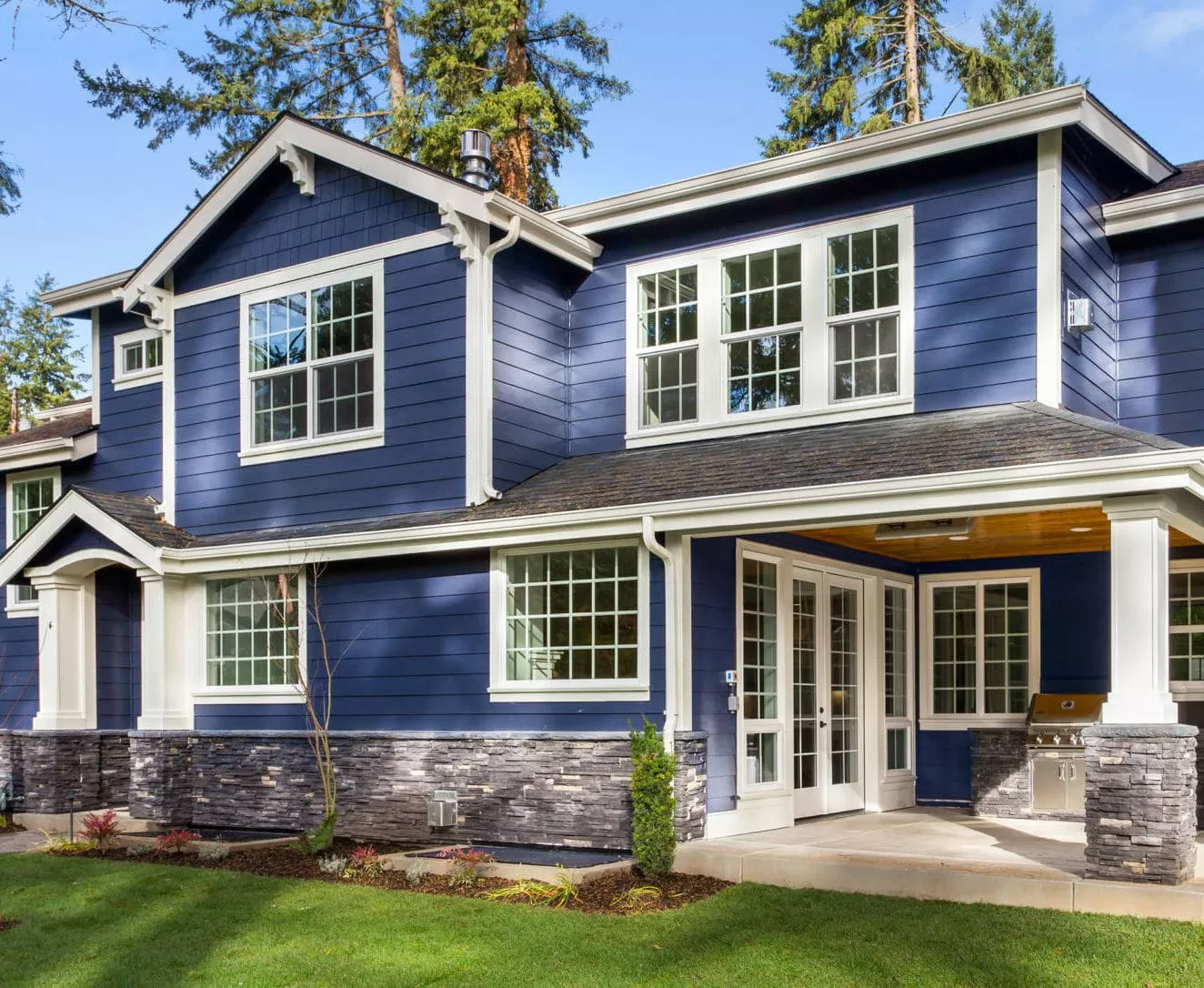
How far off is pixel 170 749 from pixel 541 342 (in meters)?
5.04

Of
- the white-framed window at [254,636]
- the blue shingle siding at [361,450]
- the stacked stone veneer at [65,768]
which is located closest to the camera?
the blue shingle siding at [361,450]

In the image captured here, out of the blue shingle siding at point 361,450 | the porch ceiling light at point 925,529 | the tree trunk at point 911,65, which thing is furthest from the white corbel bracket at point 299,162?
the tree trunk at point 911,65

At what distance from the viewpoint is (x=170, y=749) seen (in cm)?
1170

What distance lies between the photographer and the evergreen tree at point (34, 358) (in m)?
36.6

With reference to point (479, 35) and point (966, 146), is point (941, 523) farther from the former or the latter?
point (479, 35)

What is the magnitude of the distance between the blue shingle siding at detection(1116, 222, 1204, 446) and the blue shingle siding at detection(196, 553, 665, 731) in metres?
4.94

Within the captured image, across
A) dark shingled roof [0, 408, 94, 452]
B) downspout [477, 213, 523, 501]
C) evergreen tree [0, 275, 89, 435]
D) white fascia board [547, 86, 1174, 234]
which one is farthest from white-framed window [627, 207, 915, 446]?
evergreen tree [0, 275, 89, 435]

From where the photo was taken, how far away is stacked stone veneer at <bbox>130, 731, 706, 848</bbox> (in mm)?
9227

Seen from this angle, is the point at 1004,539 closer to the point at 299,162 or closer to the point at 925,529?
the point at 925,529

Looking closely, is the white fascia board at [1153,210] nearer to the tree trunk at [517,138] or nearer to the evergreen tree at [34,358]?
the tree trunk at [517,138]

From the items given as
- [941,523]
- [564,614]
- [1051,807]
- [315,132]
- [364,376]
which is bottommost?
[1051,807]

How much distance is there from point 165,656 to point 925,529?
22.8 feet

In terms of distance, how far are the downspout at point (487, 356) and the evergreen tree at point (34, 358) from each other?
96.6ft

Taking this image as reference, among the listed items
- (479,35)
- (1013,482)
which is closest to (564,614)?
(1013,482)
